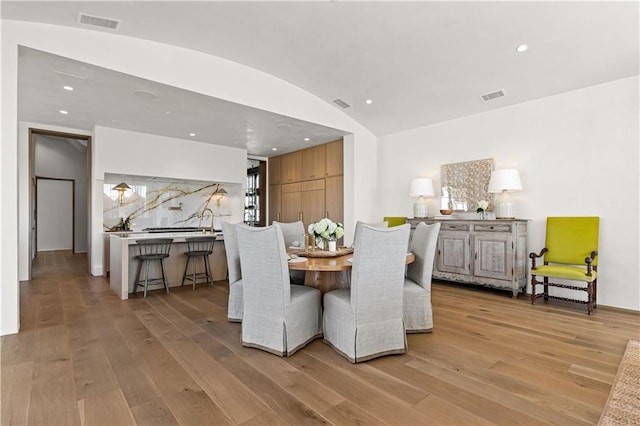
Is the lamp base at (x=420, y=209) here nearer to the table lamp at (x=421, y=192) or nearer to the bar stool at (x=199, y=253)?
the table lamp at (x=421, y=192)

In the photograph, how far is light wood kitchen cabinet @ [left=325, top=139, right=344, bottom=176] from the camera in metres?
6.55

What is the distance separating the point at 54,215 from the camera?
31.3 feet

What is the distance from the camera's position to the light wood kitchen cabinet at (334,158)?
21.5 feet

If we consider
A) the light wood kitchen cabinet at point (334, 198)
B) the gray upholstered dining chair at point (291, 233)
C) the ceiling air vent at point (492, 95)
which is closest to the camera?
the gray upholstered dining chair at point (291, 233)

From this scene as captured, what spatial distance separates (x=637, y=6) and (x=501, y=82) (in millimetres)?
1444

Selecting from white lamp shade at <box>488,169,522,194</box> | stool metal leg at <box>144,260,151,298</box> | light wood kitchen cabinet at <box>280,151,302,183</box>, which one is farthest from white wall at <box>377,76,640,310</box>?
stool metal leg at <box>144,260,151,298</box>

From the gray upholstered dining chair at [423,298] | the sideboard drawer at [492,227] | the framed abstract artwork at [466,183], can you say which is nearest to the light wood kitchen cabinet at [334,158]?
the framed abstract artwork at [466,183]

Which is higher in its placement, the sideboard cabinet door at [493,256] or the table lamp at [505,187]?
the table lamp at [505,187]

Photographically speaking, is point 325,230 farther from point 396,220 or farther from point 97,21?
point 97,21

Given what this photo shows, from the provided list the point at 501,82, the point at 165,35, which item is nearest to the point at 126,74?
the point at 165,35

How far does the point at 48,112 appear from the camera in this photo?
16.5 feet

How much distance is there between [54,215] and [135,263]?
7165 millimetres

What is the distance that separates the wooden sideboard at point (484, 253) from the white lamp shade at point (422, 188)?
0.63m

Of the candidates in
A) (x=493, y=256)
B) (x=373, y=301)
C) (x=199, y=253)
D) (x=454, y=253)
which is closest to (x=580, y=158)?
(x=493, y=256)
